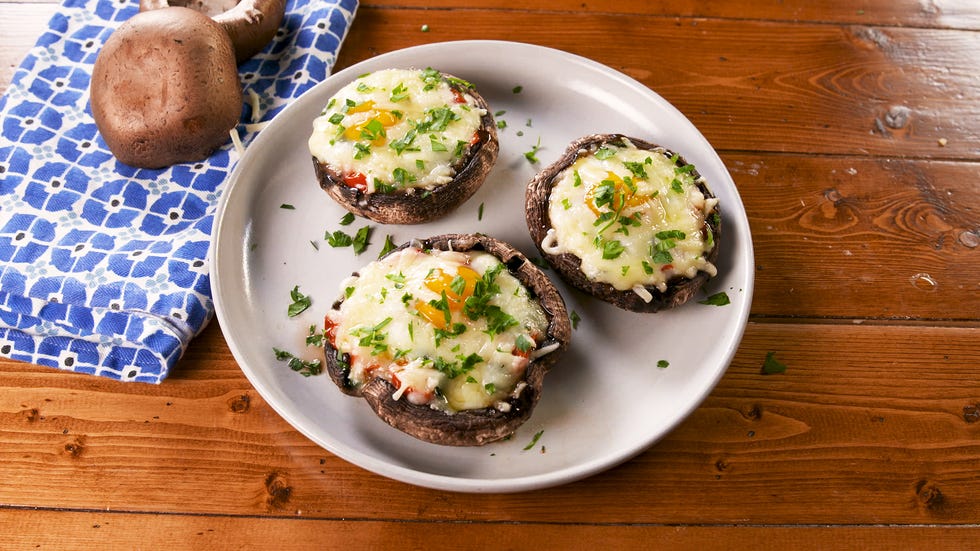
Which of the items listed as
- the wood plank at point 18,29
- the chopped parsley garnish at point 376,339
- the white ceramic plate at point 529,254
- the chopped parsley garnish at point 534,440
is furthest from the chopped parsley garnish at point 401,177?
the wood plank at point 18,29

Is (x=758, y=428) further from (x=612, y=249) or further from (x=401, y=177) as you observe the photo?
(x=401, y=177)

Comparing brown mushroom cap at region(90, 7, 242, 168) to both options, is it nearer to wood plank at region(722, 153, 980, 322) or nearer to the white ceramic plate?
the white ceramic plate

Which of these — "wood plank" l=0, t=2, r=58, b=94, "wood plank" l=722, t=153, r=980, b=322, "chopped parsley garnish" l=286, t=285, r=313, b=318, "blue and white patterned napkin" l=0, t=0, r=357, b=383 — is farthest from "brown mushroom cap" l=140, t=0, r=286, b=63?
"wood plank" l=722, t=153, r=980, b=322

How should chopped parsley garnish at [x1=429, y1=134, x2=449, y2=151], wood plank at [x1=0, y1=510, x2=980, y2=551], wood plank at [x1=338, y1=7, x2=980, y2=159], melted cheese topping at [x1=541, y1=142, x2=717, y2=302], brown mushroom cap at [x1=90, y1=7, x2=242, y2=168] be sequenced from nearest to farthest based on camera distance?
wood plank at [x1=0, y1=510, x2=980, y2=551] < melted cheese topping at [x1=541, y1=142, x2=717, y2=302] < chopped parsley garnish at [x1=429, y1=134, x2=449, y2=151] < brown mushroom cap at [x1=90, y1=7, x2=242, y2=168] < wood plank at [x1=338, y1=7, x2=980, y2=159]

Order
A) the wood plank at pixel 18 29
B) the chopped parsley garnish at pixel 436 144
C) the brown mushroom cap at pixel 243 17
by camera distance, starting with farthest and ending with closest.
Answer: the wood plank at pixel 18 29
the brown mushroom cap at pixel 243 17
the chopped parsley garnish at pixel 436 144

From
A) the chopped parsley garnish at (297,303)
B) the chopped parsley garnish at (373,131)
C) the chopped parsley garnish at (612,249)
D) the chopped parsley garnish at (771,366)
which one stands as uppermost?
the chopped parsley garnish at (373,131)

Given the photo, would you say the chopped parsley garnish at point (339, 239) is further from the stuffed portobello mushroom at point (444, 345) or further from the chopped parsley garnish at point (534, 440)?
the chopped parsley garnish at point (534, 440)

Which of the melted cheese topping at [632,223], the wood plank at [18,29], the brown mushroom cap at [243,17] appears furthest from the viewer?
the wood plank at [18,29]

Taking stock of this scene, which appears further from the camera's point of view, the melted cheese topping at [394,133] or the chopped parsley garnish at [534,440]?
the melted cheese topping at [394,133]
